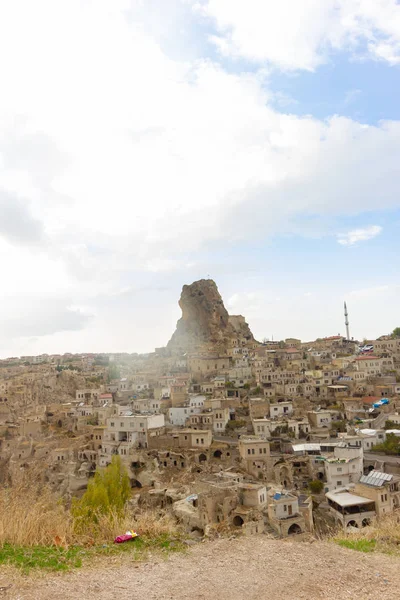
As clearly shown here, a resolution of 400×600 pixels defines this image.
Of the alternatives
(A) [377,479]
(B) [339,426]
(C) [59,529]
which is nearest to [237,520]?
(A) [377,479]

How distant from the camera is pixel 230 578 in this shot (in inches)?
245

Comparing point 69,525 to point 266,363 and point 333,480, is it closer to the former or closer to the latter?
point 333,480

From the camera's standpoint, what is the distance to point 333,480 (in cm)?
2744

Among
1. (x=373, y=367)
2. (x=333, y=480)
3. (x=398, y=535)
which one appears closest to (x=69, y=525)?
(x=398, y=535)

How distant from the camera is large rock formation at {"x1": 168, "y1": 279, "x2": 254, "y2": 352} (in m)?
79.9

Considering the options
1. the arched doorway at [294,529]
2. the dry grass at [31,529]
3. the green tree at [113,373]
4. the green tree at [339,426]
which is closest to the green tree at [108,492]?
the arched doorway at [294,529]

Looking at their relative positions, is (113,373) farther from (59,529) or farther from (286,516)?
(59,529)

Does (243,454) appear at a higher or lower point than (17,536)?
lower

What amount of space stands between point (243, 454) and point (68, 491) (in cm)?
1193

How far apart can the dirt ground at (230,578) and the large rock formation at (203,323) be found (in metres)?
70.1

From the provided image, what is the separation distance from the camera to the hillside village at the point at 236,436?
22.8 m

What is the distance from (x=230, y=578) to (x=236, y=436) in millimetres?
32286

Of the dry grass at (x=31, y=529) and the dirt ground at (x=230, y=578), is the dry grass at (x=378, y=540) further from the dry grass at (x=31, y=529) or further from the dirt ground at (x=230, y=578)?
the dry grass at (x=31, y=529)

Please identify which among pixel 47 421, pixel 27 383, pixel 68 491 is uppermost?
pixel 27 383
